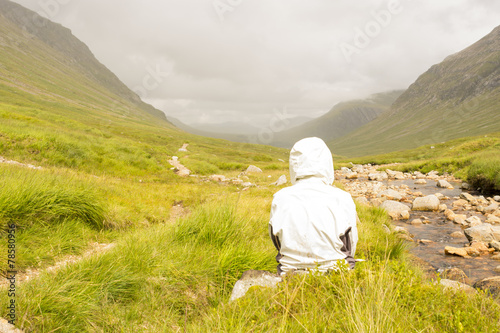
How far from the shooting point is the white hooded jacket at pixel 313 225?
307 centimetres

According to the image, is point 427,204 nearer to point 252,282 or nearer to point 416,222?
point 416,222

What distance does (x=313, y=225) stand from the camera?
3.04m

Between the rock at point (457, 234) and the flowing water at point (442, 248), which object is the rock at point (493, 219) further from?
the rock at point (457, 234)

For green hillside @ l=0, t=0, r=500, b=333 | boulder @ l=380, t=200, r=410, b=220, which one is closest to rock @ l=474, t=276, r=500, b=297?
green hillside @ l=0, t=0, r=500, b=333

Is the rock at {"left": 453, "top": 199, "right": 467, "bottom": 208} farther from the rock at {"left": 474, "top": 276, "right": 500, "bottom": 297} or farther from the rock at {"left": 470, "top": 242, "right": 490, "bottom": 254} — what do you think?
the rock at {"left": 474, "top": 276, "right": 500, "bottom": 297}

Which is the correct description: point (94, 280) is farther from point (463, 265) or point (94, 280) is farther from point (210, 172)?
point (210, 172)

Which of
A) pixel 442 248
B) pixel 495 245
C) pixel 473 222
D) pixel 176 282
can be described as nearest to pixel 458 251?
pixel 442 248

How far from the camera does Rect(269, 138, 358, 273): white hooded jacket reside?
3074 millimetres

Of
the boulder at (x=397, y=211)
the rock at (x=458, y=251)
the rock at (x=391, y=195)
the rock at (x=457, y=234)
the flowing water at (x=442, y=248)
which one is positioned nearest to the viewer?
the flowing water at (x=442, y=248)

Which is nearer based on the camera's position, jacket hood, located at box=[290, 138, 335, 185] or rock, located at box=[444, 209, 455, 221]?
jacket hood, located at box=[290, 138, 335, 185]

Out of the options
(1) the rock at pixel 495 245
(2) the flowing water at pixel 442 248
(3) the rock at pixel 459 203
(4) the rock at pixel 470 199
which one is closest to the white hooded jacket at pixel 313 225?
(2) the flowing water at pixel 442 248

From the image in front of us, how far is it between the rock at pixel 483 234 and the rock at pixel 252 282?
9.70m

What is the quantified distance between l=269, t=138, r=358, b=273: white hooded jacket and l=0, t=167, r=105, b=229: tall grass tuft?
4.39m

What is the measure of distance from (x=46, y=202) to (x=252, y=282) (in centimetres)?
444
